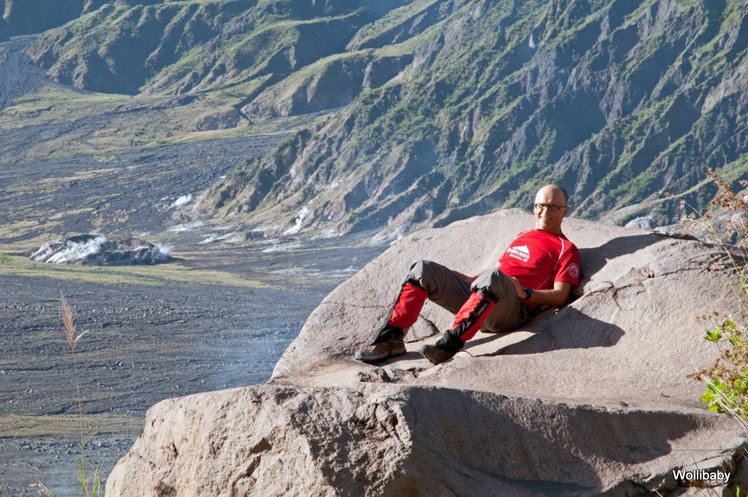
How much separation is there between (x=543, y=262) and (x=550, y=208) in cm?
40

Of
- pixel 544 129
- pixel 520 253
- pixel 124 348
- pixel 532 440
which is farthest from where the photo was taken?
pixel 544 129

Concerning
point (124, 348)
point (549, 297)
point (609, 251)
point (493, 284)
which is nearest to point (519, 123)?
point (124, 348)

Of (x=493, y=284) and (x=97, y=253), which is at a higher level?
(x=493, y=284)

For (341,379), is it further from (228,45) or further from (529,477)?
(228,45)

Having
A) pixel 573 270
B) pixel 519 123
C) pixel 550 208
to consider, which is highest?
pixel 550 208

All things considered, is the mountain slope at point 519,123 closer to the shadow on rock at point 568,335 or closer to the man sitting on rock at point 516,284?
the man sitting on rock at point 516,284

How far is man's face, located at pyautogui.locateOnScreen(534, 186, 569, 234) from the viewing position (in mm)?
5379

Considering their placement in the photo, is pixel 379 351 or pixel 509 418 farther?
pixel 379 351

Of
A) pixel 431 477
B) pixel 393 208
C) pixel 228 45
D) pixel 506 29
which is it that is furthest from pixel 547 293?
pixel 228 45

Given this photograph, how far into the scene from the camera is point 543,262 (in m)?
5.25

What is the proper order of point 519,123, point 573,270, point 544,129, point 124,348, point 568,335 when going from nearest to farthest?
point 568,335
point 573,270
point 124,348
point 544,129
point 519,123

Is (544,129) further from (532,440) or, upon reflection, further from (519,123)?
(532,440)

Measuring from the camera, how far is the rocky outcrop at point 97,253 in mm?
40812

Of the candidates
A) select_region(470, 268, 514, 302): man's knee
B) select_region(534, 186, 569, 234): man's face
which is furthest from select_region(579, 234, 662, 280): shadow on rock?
select_region(470, 268, 514, 302): man's knee
